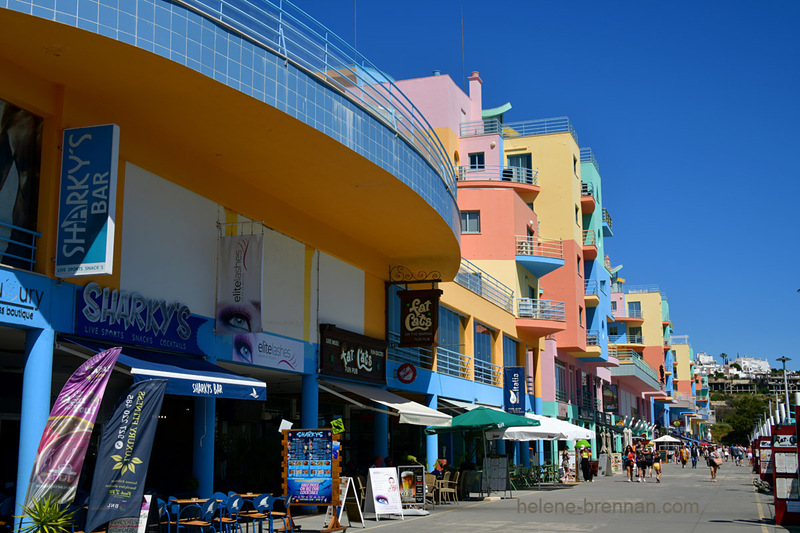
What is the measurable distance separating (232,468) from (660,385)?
7226 centimetres

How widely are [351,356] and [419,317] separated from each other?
3.37 metres

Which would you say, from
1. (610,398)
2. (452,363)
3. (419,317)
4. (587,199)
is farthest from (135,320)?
(610,398)

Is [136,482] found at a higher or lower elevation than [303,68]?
lower

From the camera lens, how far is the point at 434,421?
22.7m

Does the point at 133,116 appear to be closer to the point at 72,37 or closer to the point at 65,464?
the point at 72,37

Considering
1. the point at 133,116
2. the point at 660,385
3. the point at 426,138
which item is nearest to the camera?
the point at 133,116

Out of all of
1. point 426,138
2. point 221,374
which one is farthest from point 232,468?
point 426,138

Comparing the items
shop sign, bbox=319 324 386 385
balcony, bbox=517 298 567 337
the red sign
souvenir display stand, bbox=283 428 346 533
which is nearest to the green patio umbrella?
the red sign

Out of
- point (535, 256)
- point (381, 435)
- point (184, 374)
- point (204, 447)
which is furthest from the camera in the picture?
point (535, 256)

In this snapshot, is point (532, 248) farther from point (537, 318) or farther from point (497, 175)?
point (497, 175)

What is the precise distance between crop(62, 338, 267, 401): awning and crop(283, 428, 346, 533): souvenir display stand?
4.22ft

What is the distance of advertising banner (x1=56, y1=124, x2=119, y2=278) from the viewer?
475 inches

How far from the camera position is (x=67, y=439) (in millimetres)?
10961

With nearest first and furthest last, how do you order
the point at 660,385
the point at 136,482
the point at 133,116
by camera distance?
1. the point at 136,482
2. the point at 133,116
3. the point at 660,385
